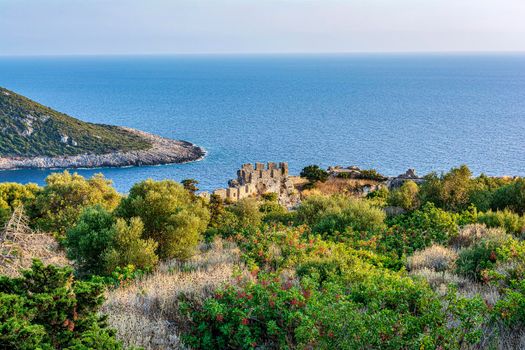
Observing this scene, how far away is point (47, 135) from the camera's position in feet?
291

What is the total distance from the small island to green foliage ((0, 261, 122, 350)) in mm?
75970

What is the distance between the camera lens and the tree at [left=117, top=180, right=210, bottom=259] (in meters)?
13.0

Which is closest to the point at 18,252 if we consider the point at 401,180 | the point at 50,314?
the point at 50,314

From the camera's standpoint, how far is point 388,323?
5176mm

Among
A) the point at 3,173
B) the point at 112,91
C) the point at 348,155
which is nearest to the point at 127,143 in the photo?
the point at 3,173

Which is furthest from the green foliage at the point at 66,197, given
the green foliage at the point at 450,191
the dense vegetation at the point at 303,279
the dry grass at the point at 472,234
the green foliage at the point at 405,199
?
the dry grass at the point at 472,234

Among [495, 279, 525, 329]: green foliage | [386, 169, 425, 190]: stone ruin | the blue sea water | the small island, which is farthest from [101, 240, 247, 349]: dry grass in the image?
the small island

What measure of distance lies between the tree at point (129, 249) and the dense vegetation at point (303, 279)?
0.03 meters

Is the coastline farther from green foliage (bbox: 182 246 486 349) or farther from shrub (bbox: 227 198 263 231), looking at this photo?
green foliage (bbox: 182 246 486 349)

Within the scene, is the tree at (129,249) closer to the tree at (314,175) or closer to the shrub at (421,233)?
the shrub at (421,233)

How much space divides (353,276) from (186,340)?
3.29 metres

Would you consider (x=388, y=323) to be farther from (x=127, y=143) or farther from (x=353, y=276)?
(x=127, y=143)

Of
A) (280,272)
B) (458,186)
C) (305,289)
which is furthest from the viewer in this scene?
(458,186)

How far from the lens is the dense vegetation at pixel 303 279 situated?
4.96 meters
